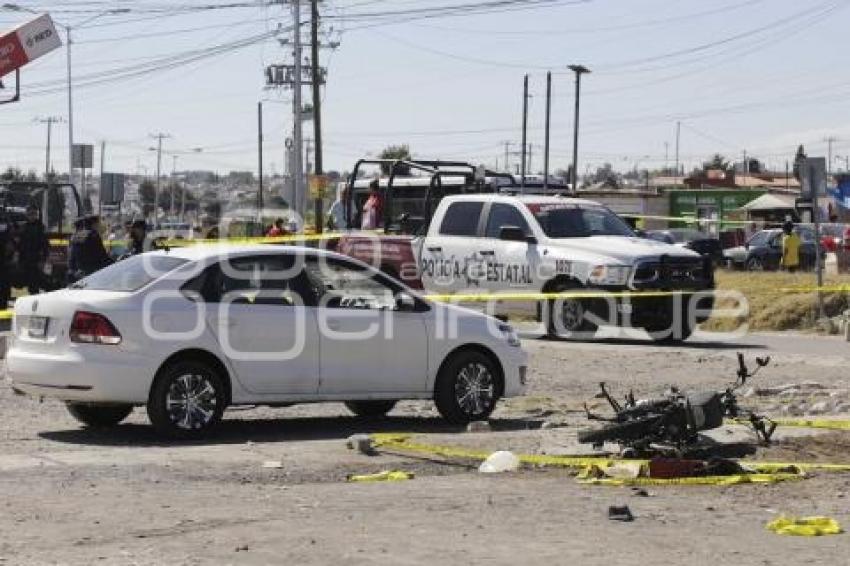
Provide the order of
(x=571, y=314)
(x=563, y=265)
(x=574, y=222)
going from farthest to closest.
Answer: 1. (x=574, y=222)
2. (x=571, y=314)
3. (x=563, y=265)

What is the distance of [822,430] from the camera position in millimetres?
12180

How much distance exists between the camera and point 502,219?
2216 cm

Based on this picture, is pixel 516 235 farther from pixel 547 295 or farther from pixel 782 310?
pixel 782 310

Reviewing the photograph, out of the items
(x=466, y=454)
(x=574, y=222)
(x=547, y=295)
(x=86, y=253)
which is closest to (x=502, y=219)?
(x=574, y=222)

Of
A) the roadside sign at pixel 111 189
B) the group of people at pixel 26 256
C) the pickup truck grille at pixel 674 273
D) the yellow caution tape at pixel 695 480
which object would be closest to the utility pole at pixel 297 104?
the roadside sign at pixel 111 189

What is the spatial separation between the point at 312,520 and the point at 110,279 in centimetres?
443

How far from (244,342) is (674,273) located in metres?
10.2

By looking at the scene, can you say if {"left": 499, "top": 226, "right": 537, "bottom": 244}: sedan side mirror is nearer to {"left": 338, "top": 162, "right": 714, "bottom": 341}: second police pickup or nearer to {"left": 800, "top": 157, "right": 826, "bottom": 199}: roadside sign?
{"left": 338, "top": 162, "right": 714, "bottom": 341}: second police pickup

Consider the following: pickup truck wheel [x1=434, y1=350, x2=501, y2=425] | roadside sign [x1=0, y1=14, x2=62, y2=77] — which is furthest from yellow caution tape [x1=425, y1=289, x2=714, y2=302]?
roadside sign [x1=0, y1=14, x2=62, y2=77]

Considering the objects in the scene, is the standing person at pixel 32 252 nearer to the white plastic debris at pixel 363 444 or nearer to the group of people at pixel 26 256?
the group of people at pixel 26 256

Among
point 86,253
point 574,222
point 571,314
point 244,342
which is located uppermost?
point 574,222

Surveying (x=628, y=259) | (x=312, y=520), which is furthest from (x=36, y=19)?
(x=312, y=520)

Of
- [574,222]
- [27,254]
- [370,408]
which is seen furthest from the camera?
[27,254]

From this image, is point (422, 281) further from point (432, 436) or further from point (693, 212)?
point (693, 212)
